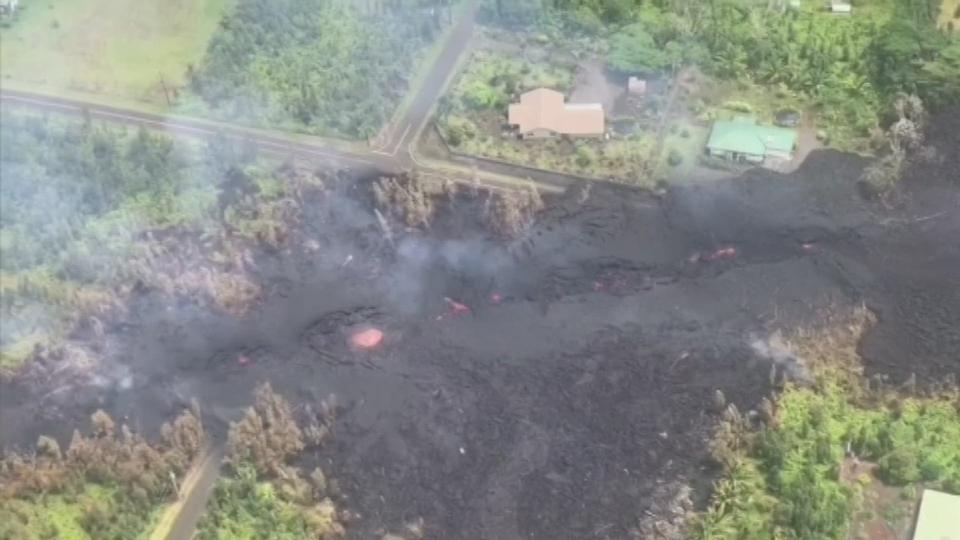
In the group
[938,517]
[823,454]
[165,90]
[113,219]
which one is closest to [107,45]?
[165,90]

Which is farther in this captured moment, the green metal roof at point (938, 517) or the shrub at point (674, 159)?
the shrub at point (674, 159)

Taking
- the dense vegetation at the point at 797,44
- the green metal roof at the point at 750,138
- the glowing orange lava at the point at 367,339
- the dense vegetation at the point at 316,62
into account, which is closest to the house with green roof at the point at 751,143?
the green metal roof at the point at 750,138

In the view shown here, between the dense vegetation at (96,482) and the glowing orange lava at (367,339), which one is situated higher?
the glowing orange lava at (367,339)

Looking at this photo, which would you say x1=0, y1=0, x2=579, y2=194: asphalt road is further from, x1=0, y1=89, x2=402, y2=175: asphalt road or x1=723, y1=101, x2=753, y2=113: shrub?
x1=723, y1=101, x2=753, y2=113: shrub

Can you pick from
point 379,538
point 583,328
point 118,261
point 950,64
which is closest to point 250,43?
point 118,261

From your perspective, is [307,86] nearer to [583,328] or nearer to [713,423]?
[583,328]

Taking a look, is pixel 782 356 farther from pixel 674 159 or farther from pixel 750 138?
pixel 750 138

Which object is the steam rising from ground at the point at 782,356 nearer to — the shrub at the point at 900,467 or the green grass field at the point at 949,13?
the shrub at the point at 900,467
